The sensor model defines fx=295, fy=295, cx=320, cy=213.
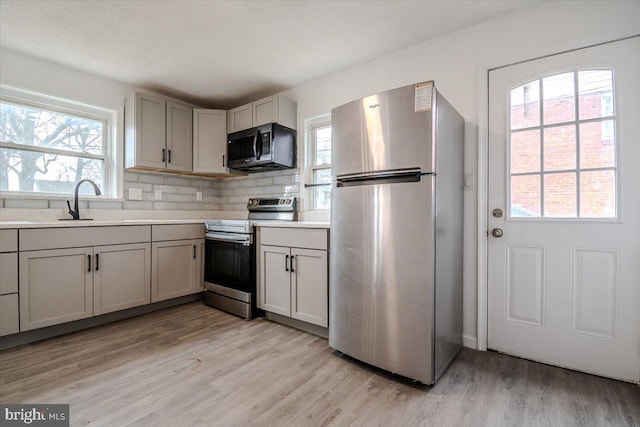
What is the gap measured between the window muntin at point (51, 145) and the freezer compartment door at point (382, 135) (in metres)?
2.66

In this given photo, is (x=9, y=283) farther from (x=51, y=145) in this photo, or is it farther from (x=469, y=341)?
(x=469, y=341)

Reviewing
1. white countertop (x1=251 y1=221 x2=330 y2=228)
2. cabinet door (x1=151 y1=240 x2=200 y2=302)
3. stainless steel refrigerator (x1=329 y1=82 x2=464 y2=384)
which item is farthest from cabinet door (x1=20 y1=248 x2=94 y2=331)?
stainless steel refrigerator (x1=329 y1=82 x2=464 y2=384)

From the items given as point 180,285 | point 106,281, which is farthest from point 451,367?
point 106,281

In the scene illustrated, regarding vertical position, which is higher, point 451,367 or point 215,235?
point 215,235

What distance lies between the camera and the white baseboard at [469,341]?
85.4 inches

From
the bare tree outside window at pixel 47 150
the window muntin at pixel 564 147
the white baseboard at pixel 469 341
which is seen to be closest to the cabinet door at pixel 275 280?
the white baseboard at pixel 469 341

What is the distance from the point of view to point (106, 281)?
8.43 ft

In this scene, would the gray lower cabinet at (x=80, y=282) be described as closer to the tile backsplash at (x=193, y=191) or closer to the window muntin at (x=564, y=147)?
the tile backsplash at (x=193, y=191)

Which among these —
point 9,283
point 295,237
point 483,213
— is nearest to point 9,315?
point 9,283

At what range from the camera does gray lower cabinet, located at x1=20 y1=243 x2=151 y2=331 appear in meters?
2.20

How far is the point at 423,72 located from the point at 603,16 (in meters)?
1.08

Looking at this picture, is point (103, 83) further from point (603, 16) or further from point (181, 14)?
point (603, 16)

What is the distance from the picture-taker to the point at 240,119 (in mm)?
3494

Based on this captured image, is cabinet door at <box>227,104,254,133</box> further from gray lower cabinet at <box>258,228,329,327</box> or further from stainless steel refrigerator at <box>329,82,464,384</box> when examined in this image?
stainless steel refrigerator at <box>329,82,464,384</box>
